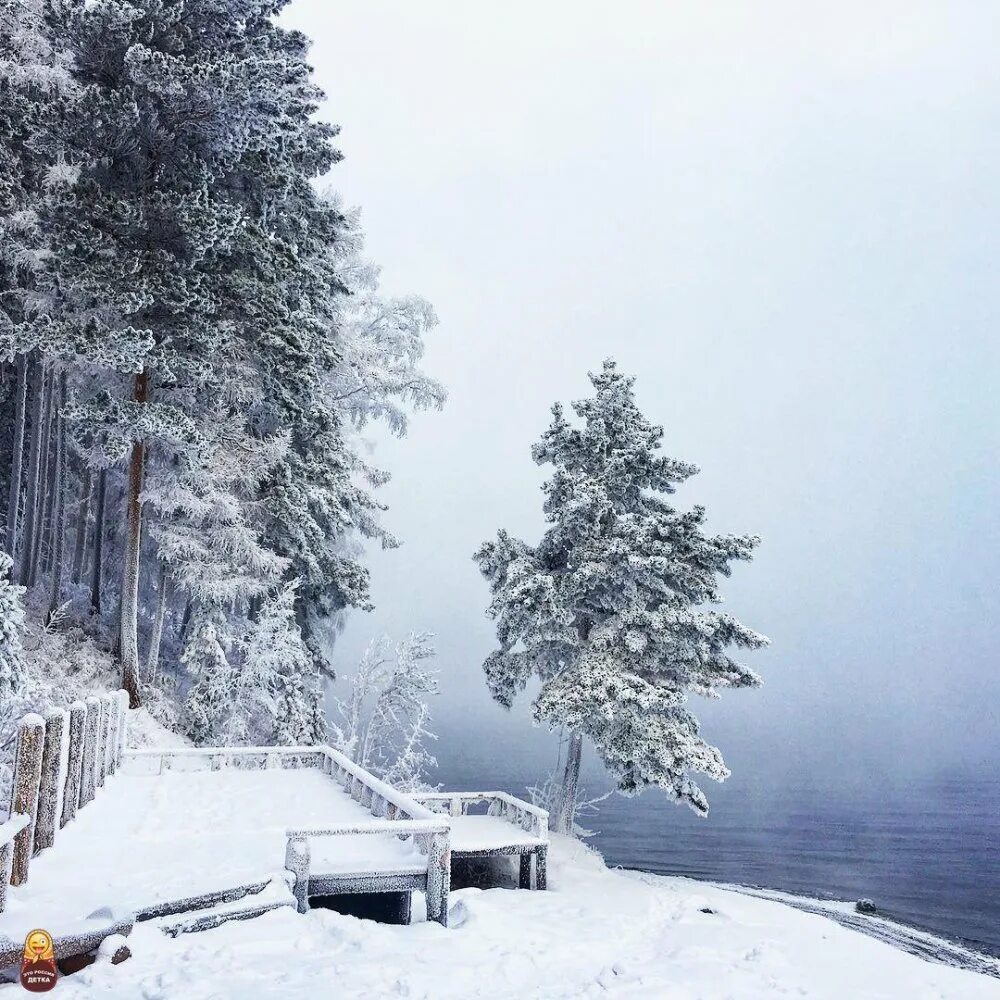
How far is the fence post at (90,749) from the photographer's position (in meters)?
11.6

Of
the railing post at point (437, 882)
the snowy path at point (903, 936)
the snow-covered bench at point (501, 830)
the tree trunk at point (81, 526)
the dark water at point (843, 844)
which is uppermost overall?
the tree trunk at point (81, 526)

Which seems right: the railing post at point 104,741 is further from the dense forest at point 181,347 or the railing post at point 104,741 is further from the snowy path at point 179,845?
the dense forest at point 181,347

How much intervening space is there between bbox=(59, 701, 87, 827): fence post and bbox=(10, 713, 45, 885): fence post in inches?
72.7

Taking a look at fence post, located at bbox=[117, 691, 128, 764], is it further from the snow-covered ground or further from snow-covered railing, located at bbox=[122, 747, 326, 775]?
the snow-covered ground

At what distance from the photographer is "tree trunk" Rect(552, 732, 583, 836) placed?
21.5 meters

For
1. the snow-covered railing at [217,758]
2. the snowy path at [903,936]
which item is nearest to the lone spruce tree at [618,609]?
the snow-covered railing at [217,758]

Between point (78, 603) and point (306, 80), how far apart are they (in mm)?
14896

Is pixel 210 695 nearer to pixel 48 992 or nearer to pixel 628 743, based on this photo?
pixel 628 743

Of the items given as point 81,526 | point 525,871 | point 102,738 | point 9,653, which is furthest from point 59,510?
point 525,871

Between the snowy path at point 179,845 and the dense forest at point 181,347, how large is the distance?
9.47 ft

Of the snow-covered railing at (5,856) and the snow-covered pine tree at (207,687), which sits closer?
the snow-covered railing at (5,856)

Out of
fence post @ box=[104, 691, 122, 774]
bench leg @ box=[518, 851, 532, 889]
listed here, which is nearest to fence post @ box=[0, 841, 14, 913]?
fence post @ box=[104, 691, 122, 774]

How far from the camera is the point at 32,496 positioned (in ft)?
70.4

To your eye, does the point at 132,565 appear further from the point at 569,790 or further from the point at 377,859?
the point at 569,790
